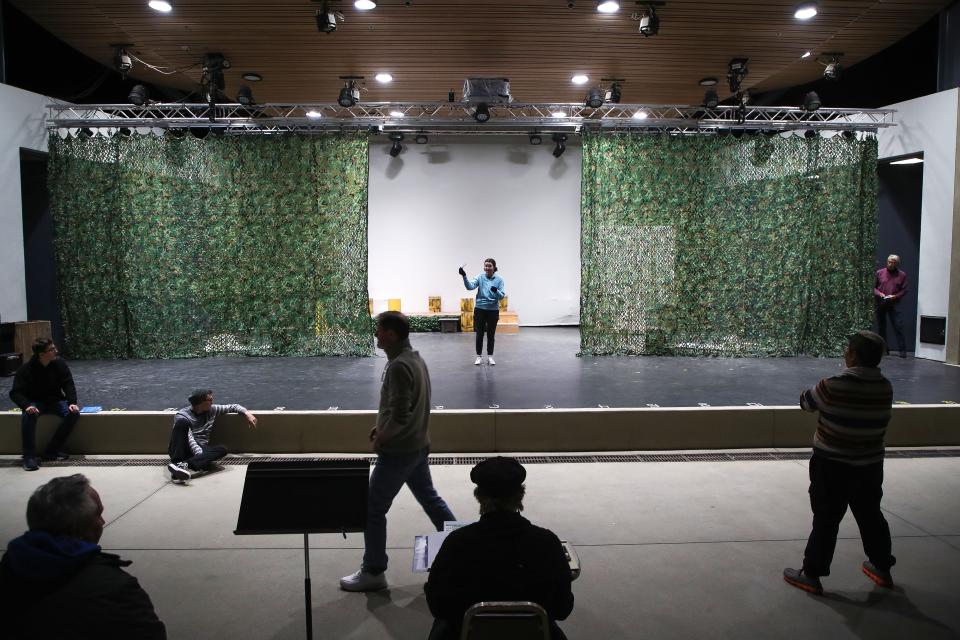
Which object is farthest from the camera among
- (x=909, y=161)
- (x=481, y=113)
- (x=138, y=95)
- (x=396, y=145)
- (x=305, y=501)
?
(x=396, y=145)

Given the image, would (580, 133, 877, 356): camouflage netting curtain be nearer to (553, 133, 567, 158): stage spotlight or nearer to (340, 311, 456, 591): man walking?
(553, 133, 567, 158): stage spotlight

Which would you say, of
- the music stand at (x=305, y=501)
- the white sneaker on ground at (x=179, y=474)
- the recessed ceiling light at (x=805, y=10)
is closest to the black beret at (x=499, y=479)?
the music stand at (x=305, y=501)

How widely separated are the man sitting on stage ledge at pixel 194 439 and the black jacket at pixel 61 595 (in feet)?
11.9

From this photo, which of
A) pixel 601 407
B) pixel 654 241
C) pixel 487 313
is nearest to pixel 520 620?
pixel 601 407

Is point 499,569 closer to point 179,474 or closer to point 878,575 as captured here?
point 878,575

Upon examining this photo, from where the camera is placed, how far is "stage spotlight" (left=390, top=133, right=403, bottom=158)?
1358 centimetres

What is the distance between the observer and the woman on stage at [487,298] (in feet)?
28.1

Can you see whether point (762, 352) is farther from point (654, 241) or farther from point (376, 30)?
point (376, 30)

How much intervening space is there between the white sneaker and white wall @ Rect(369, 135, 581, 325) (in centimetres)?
1122

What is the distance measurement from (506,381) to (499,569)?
19.2 ft

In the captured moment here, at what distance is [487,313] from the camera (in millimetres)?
8930

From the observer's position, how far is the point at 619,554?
3725mm

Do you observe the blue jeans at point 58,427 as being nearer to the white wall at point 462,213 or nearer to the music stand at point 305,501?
the music stand at point 305,501

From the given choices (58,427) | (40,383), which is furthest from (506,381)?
(40,383)
